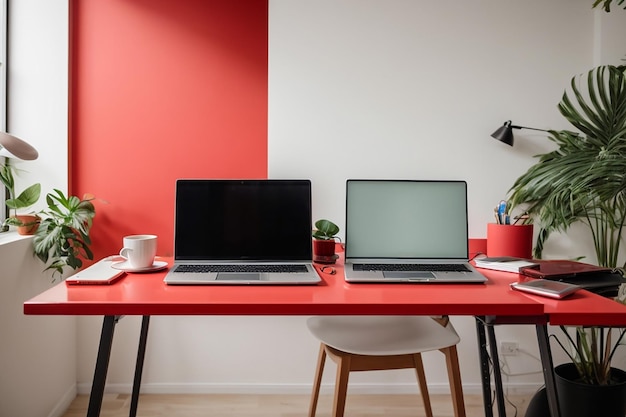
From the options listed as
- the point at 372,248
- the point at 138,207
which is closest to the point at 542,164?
the point at 372,248

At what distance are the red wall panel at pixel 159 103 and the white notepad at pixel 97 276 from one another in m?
0.74

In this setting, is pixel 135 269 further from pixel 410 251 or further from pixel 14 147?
pixel 410 251

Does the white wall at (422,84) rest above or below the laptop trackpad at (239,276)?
above

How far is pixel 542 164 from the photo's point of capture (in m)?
2.14

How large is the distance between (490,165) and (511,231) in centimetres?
49

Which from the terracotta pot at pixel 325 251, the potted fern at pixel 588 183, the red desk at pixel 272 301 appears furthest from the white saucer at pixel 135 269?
the potted fern at pixel 588 183

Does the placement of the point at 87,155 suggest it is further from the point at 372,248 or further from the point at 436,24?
the point at 436,24

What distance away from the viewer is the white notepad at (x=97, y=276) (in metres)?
1.39

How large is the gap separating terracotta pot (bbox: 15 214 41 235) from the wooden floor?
0.86m

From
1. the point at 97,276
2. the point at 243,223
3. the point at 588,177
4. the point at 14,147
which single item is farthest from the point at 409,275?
the point at 14,147

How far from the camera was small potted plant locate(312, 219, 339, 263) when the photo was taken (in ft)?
5.78

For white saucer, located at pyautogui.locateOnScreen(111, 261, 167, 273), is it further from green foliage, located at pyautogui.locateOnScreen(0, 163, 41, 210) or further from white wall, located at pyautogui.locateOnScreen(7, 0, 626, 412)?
white wall, located at pyautogui.locateOnScreen(7, 0, 626, 412)

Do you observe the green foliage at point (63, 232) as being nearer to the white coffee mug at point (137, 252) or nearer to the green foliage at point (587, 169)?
the white coffee mug at point (137, 252)

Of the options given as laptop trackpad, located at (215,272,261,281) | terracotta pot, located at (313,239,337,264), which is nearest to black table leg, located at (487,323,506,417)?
terracotta pot, located at (313,239,337,264)
